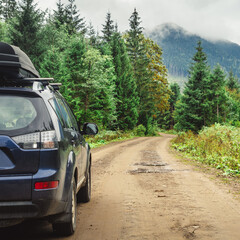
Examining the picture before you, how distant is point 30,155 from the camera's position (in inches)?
119

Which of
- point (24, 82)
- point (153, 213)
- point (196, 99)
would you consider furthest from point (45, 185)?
point (196, 99)

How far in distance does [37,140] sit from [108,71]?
2713 centimetres

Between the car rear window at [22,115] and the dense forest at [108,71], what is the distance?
21.1 meters

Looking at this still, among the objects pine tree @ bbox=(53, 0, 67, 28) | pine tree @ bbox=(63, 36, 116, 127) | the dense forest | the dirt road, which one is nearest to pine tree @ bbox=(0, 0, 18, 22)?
the dense forest

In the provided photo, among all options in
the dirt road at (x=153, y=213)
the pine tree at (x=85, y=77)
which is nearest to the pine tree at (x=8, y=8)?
the pine tree at (x=85, y=77)

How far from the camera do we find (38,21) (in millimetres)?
33438

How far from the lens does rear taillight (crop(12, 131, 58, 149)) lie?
9.93 feet

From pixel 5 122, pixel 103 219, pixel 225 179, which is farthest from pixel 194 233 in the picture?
pixel 225 179

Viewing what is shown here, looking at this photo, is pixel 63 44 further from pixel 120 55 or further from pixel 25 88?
pixel 25 88

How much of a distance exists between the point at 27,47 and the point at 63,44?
4.16m

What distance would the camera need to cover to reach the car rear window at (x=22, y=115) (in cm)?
309

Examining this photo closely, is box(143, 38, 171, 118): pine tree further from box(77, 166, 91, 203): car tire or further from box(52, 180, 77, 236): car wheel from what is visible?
box(52, 180, 77, 236): car wheel

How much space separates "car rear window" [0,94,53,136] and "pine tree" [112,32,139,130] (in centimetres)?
3681

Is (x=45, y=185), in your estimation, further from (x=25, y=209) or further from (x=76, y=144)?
(x=76, y=144)
